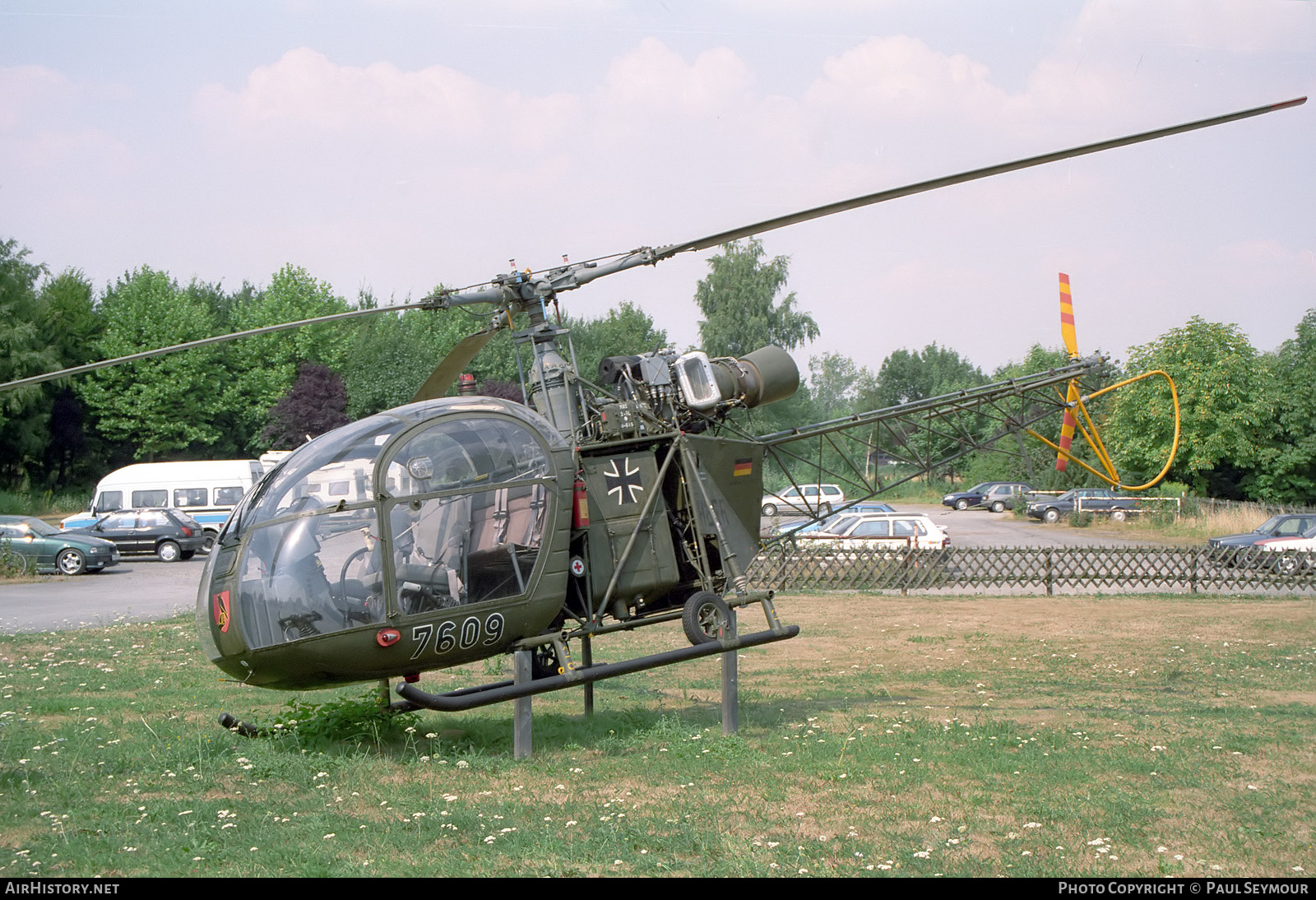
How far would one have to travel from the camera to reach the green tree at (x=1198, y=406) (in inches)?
1255

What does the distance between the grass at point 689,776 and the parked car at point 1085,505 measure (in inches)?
1213

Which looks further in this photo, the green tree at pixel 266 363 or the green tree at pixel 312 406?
the green tree at pixel 266 363

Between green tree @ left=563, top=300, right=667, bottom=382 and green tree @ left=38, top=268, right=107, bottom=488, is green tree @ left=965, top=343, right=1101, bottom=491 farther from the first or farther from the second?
green tree @ left=38, top=268, right=107, bottom=488

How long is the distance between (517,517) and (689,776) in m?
2.11

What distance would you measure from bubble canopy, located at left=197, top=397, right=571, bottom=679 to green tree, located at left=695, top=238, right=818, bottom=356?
4884cm

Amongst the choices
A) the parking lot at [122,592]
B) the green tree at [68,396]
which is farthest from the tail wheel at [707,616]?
the green tree at [68,396]

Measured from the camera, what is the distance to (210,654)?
682 cm

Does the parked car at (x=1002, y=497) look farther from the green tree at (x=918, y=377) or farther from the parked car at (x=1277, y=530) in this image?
the parked car at (x=1277, y=530)

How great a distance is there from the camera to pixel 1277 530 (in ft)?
85.0

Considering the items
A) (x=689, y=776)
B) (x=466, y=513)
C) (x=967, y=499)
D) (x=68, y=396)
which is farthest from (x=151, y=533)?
(x=967, y=499)

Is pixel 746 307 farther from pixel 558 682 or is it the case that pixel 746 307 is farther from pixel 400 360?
pixel 558 682

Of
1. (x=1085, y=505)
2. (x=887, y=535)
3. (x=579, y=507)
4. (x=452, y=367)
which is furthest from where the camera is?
(x=1085, y=505)

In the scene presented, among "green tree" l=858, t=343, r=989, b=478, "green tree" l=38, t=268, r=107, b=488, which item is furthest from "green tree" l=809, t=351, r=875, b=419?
"green tree" l=38, t=268, r=107, b=488

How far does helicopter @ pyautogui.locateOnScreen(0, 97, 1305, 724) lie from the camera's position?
6523 mm
